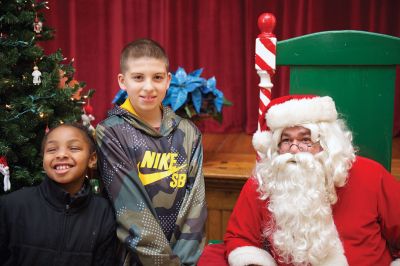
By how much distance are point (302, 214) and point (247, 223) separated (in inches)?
8.0

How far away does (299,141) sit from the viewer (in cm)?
164

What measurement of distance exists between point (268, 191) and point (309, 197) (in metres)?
0.15

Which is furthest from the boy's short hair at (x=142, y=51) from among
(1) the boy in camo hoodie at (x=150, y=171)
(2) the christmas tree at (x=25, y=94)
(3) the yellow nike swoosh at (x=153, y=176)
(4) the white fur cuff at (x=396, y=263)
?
(4) the white fur cuff at (x=396, y=263)

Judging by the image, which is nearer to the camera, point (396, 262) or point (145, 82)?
point (396, 262)

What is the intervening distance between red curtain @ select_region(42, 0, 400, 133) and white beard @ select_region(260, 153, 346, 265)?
2401mm

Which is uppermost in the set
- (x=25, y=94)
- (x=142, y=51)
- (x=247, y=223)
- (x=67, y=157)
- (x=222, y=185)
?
(x=142, y=51)

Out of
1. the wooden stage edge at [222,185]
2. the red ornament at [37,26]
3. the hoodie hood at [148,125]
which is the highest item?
the red ornament at [37,26]

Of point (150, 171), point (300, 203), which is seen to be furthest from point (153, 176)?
point (300, 203)

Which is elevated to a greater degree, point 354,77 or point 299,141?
point 354,77

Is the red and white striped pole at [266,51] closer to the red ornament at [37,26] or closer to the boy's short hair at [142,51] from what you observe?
the boy's short hair at [142,51]

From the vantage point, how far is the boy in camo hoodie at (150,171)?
168cm

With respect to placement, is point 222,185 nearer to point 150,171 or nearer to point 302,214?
point 150,171

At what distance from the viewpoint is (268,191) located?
5.53 feet

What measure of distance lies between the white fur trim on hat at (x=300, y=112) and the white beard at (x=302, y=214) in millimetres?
115
